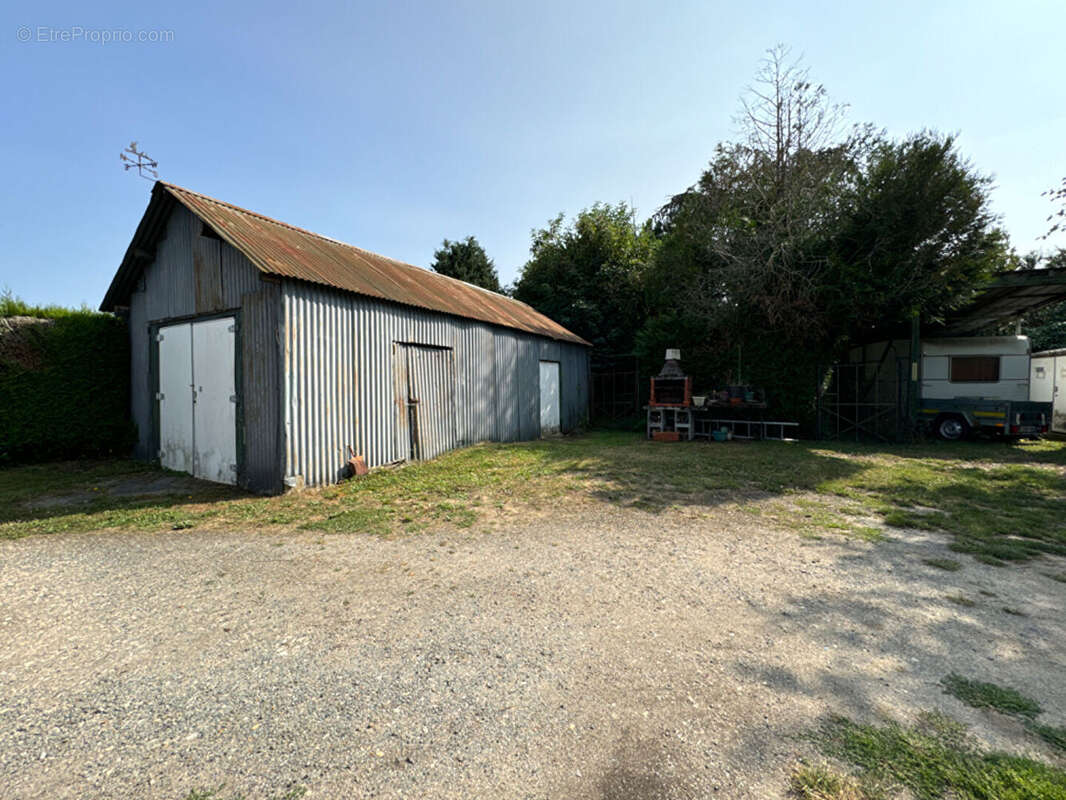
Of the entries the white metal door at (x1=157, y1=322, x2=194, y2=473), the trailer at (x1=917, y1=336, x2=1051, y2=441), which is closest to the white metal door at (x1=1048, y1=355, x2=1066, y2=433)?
the trailer at (x1=917, y1=336, x2=1051, y2=441)

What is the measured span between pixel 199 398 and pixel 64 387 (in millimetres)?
3717

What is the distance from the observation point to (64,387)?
922cm

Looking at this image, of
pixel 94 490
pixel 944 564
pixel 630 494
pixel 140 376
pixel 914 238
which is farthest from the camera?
pixel 914 238

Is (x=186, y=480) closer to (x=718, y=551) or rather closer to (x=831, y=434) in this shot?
(x=718, y=551)

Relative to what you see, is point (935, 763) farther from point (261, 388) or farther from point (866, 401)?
point (866, 401)

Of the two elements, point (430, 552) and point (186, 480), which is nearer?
point (430, 552)

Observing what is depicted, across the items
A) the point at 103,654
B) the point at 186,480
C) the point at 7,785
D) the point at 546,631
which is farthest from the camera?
the point at 186,480

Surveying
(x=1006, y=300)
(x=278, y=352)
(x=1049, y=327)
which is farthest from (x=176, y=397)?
(x=1049, y=327)

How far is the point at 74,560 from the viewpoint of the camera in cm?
428

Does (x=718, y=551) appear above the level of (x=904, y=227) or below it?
below

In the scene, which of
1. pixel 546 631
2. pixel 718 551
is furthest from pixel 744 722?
pixel 718 551

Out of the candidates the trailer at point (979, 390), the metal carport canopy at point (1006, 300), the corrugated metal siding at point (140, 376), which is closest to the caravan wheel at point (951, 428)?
the trailer at point (979, 390)

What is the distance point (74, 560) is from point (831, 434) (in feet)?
51.5

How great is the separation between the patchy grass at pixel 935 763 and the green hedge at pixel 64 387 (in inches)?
505
